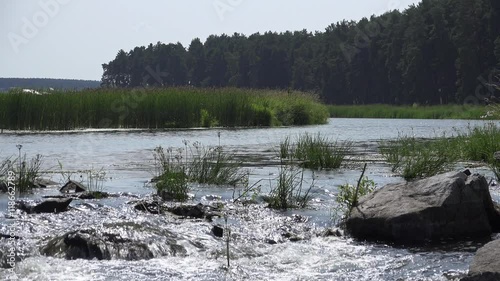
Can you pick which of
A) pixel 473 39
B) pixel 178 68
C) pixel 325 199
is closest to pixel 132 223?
pixel 325 199

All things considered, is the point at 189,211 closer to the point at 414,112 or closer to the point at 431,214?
the point at 431,214

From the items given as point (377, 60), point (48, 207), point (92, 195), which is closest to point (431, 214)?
point (48, 207)

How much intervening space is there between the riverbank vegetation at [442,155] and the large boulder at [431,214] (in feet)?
11.9

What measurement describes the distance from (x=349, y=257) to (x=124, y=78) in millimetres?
147190

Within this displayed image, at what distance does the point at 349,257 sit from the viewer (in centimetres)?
725

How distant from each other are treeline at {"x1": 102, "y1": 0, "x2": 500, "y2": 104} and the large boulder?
105ft

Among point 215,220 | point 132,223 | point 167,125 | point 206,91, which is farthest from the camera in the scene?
point 206,91

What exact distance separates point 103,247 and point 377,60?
281ft

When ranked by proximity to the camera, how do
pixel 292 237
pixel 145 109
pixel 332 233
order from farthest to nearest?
pixel 145 109 < pixel 332 233 < pixel 292 237

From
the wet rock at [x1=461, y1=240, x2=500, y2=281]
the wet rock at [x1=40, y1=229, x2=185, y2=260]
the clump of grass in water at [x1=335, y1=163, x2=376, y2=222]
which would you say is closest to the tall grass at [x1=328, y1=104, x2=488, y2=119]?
the clump of grass in water at [x1=335, y1=163, x2=376, y2=222]

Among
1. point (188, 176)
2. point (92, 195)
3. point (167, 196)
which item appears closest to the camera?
point (167, 196)

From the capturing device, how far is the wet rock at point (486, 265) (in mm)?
5641

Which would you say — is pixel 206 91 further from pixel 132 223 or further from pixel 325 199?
pixel 132 223

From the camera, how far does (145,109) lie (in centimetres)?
2912
